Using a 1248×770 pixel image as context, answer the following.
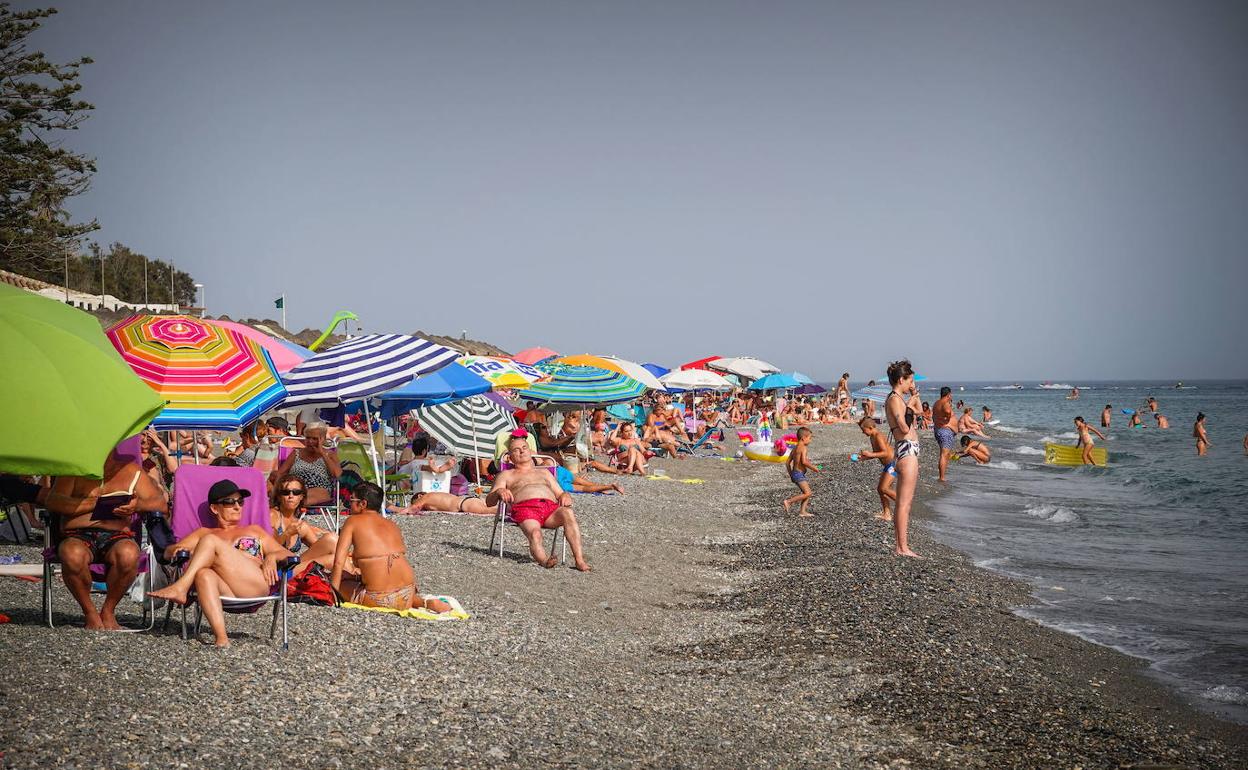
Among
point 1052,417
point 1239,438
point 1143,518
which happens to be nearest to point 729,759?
point 1143,518

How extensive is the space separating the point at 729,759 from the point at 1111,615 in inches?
248

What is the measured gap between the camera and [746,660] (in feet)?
23.7

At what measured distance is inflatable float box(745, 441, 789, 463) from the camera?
25.2 metres

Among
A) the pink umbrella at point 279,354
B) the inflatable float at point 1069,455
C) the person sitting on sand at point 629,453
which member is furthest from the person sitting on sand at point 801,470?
the inflatable float at point 1069,455

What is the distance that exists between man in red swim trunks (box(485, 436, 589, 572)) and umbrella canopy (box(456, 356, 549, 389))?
6.80 metres

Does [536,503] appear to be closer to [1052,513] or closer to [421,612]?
[421,612]

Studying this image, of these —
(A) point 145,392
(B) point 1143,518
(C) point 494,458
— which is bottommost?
(B) point 1143,518

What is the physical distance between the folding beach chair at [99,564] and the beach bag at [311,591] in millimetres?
937

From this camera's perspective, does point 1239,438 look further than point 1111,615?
Yes

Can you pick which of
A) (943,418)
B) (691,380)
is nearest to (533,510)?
(943,418)

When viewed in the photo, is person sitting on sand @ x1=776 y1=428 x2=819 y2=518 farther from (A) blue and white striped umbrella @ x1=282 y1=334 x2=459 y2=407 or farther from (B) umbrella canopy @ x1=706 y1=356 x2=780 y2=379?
(B) umbrella canopy @ x1=706 y1=356 x2=780 y2=379

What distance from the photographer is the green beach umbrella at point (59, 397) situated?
400cm

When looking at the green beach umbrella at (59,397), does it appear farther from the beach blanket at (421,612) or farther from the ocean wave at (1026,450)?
the ocean wave at (1026,450)

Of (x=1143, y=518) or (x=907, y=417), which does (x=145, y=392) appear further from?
(x=1143, y=518)
